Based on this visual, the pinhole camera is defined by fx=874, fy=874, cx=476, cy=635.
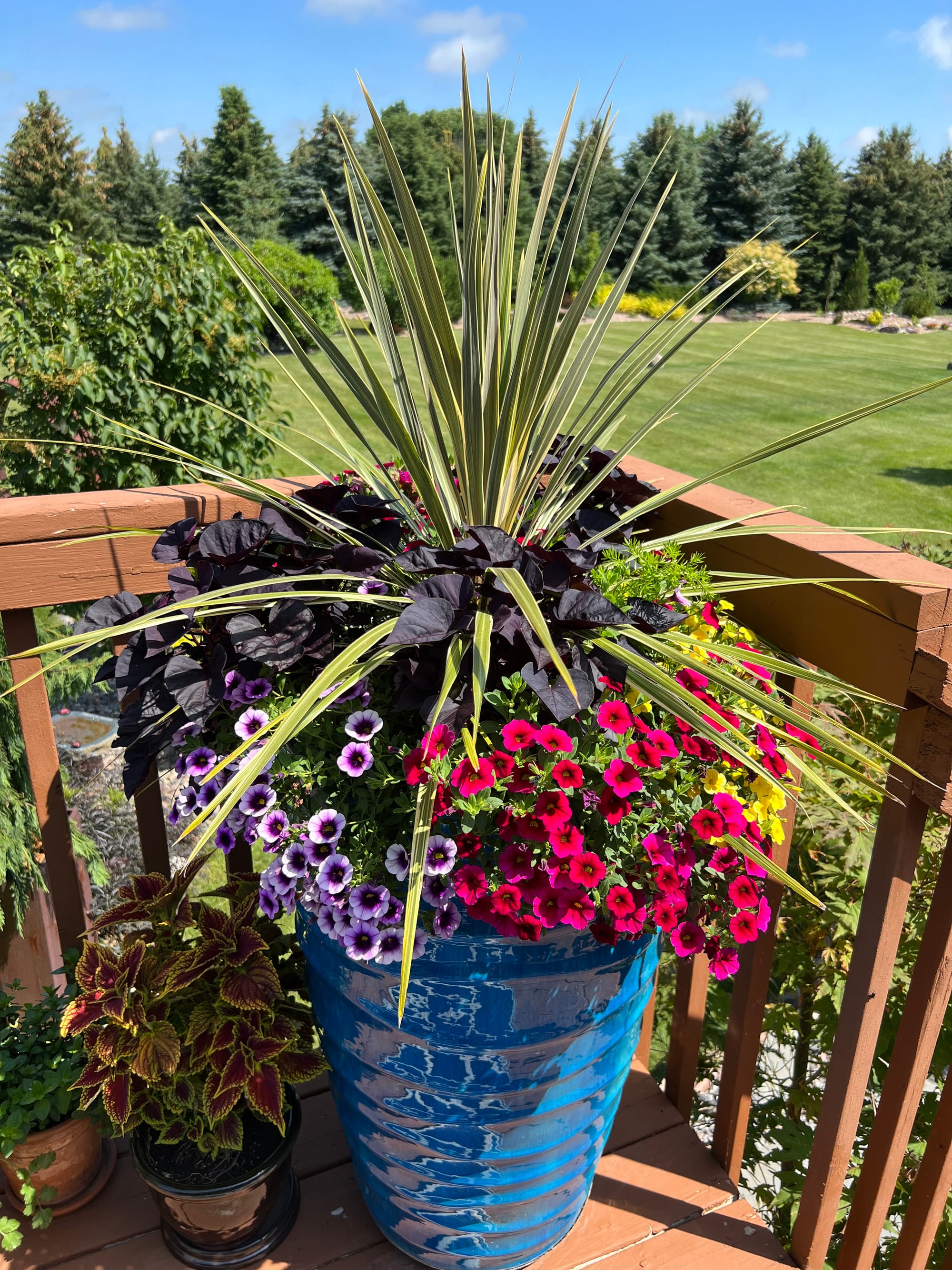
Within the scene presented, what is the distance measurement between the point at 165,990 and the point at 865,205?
30948 mm

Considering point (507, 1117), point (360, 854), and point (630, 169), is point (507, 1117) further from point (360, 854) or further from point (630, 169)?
point (630, 169)

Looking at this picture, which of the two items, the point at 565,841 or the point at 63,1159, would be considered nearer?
the point at 565,841

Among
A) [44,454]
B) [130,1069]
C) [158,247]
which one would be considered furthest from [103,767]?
[130,1069]

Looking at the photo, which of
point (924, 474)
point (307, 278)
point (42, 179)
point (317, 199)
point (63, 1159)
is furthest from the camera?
point (42, 179)

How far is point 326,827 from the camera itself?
1047 mm

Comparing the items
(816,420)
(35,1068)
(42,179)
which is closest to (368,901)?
(35,1068)

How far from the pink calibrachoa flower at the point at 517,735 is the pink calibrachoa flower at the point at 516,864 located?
0.12 metres

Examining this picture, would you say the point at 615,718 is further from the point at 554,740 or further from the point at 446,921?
the point at 446,921

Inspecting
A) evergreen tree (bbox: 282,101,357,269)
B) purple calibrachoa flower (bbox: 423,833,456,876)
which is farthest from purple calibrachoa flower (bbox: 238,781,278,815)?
evergreen tree (bbox: 282,101,357,269)

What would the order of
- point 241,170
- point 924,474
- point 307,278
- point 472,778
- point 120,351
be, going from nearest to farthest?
point 472,778 < point 120,351 < point 924,474 < point 307,278 < point 241,170

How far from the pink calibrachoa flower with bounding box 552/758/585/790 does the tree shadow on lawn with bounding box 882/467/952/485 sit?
10953 millimetres

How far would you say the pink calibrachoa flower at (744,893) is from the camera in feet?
3.49

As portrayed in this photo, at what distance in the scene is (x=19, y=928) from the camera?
1739mm

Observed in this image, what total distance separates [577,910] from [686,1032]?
820 millimetres
